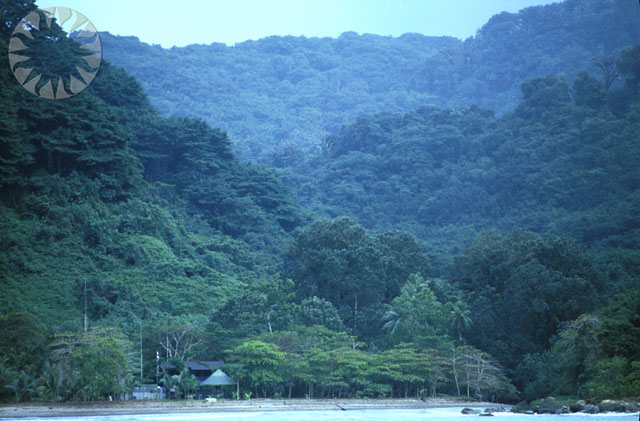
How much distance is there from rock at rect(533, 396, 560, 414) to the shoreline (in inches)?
159

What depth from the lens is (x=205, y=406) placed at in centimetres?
2755

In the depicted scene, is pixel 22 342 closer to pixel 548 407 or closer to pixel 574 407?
pixel 548 407

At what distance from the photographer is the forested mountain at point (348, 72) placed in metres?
79.0

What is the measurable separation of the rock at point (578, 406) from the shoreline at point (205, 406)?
6531mm

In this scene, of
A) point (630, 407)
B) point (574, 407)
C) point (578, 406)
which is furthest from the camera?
point (574, 407)

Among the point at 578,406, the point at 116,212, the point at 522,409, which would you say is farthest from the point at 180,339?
the point at 578,406

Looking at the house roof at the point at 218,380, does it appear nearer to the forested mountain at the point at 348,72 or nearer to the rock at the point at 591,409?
the rock at the point at 591,409

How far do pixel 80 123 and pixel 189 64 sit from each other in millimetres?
53806

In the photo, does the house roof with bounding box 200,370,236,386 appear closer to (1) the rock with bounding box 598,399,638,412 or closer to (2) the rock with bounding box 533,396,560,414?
(2) the rock with bounding box 533,396,560,414

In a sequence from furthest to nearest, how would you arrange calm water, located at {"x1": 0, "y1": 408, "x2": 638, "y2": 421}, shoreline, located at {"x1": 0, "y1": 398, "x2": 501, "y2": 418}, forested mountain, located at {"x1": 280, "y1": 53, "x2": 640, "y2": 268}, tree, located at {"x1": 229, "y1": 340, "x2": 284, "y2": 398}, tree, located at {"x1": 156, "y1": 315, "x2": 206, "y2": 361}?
forested mountain, located at {"x1": 280, "y1": 53, "x2": 640, "y2": 268} → tree, located at {"x1": 156, "y1": 315, "x2": 206, "y2": 361} → tree, located at {"x1": 229, "y1": 340, "x2": 284, "y2": 398} → shoreline, located at {"x1": 0, "y1": 398, "x2": 501, "y2": 418} → calm water, located at {"x1": 0, "y1": 408, "x2": 638, "y2": 421}

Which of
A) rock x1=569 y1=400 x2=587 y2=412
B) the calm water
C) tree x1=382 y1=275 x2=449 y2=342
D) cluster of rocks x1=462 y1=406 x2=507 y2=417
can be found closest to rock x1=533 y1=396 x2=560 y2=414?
the calm water

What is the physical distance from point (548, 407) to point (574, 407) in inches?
75.1

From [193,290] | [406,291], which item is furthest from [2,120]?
[406,291]

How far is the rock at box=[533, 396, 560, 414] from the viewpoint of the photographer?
2505cm
